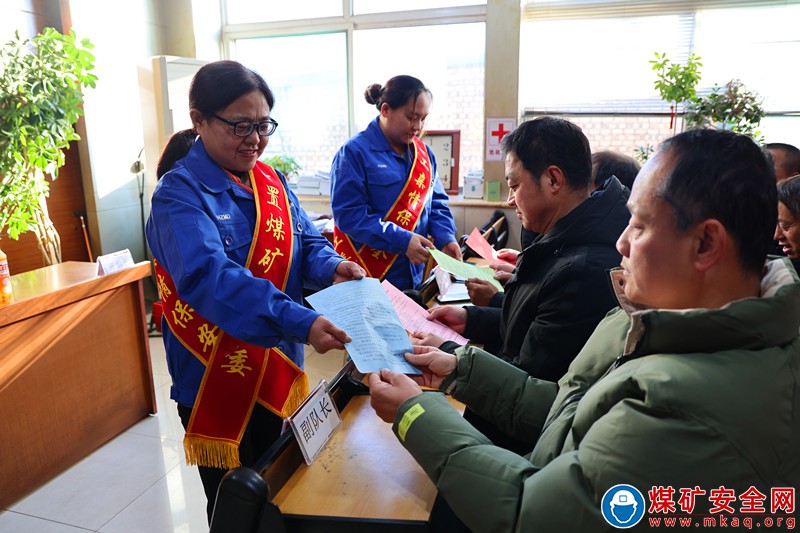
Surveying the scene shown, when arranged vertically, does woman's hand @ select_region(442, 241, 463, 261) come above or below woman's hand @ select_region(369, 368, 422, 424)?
below

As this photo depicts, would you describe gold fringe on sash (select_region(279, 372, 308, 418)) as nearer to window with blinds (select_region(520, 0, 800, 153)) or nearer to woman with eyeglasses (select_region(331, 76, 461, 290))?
woman with eyeglasses (select_region(331, 76, 461, 290))

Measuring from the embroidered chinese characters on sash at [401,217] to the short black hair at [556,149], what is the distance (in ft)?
4.20

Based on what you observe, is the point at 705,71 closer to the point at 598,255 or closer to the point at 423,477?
the point at 598,255

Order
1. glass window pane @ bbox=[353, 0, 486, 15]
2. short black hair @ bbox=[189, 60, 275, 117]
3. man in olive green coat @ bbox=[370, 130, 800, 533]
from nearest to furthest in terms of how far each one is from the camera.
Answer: man in olive green coat @ bbox=[370, 130, 800, 533] < short black hair @ bbox=[189, 60, 275, 117] < glass window pane @ bbox=[353, 0, 486, 15]

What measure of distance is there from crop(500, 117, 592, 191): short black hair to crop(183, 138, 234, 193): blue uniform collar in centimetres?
78

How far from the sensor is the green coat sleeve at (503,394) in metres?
1.16

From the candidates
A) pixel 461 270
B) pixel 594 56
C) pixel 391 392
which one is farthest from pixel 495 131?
pixel 391 392

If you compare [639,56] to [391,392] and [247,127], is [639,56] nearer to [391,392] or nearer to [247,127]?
[247,127]

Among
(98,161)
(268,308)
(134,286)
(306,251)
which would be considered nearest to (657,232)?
(268,308)

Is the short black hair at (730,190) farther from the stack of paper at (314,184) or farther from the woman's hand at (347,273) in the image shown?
the stack of paper at (314,184)

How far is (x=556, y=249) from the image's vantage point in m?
1.34

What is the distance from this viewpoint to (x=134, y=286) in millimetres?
2943

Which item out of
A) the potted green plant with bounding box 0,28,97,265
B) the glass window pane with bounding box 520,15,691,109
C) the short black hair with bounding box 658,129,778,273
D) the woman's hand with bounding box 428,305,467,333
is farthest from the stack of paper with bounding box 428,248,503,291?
the glass window pane with bounding box 520,15,691,109

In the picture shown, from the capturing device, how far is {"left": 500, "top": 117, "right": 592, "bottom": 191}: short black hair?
1.41 meters
